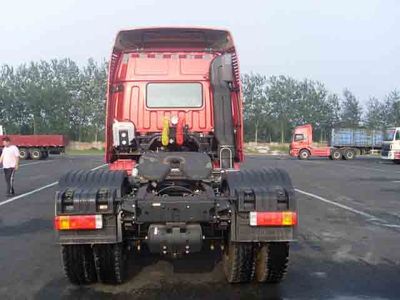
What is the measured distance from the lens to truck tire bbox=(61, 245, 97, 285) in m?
6.07

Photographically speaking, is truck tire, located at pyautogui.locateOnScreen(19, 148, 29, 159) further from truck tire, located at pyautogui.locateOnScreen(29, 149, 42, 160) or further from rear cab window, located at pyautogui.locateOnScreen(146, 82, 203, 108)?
rear cab window, located at pyautogui.locateOnScreen(146, 82, 203, 108)

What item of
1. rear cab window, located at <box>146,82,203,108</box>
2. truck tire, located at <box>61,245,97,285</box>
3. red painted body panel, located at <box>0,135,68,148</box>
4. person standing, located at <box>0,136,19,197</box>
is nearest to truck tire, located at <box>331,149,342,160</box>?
red painted body panel, located at <box>0,135,68,148</box>

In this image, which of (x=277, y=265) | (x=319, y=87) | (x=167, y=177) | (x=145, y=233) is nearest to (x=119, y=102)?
(x=167, y=177)

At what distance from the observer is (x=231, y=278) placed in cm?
632

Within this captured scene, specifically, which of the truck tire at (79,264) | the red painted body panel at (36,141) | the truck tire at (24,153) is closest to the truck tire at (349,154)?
the red painted body panel at (36,141)

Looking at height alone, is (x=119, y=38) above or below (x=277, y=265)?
above

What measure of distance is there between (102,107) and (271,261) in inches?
3191

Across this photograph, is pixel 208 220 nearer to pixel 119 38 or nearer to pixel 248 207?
pixel 248 207

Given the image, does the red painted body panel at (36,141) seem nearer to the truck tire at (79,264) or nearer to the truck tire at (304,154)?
the truck tire at (304,154)

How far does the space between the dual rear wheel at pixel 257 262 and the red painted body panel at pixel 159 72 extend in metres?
2.55

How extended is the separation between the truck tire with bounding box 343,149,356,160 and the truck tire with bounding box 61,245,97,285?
45592 mm

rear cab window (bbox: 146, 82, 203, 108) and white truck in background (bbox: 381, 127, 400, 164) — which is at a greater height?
rear cab window (bbox: 146, 82, 203, 108)

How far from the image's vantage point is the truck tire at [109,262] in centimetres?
604

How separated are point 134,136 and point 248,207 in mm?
3193
